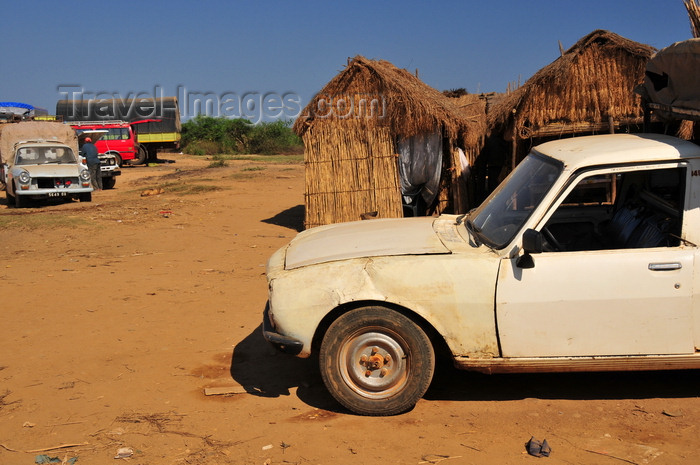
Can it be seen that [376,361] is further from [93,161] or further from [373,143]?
[93,161]

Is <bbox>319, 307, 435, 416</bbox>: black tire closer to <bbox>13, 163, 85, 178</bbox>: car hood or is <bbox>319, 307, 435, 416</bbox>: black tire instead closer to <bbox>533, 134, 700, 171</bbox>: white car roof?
<bbox>533, 134, 700, 171</bbox>: white car roof

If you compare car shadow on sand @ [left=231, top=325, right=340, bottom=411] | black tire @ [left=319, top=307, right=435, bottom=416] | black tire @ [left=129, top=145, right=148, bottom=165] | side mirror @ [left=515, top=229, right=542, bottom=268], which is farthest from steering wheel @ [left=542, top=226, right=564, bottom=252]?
black tire @ [left=129, top=145, right=148, bottom=165]

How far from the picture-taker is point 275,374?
5586 mm

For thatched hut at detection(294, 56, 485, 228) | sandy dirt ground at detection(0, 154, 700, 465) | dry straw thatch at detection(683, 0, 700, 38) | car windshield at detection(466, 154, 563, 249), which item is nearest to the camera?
sandy dirt ground at detection(0, 154, 700, 465)

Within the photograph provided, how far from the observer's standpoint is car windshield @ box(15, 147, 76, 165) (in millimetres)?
18703

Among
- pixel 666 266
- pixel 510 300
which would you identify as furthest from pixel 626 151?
pixel 510 300

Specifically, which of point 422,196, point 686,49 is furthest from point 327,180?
point 686,49

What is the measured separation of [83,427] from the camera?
15.1 feet

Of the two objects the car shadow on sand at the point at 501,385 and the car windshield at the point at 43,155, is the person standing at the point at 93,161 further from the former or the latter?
the car shadow on sand at the point at 501,385

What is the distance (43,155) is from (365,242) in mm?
16535

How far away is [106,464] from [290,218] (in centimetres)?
1149

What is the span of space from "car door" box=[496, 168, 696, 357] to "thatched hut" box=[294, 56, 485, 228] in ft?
28.7

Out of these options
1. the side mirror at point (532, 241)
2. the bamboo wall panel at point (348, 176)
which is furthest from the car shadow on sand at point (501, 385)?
the bamboo wall panel at point (348, 176)

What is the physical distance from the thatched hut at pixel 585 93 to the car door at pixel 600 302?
9.07 m
